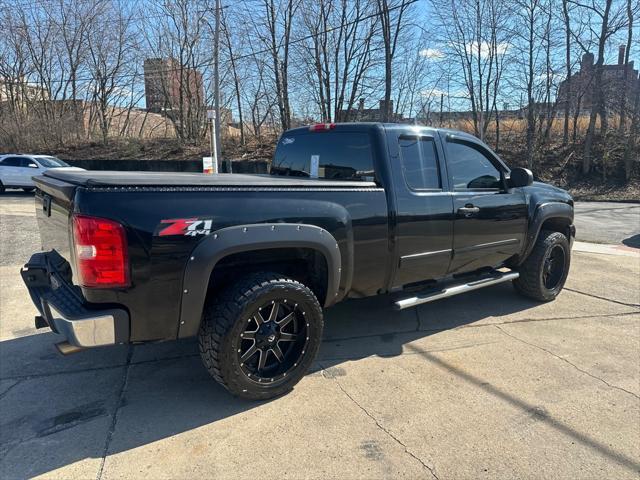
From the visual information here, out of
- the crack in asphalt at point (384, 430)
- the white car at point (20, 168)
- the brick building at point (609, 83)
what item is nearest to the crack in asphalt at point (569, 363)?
the crack in asphalt at point (384, 430)

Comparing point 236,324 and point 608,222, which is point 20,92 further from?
point 236,324

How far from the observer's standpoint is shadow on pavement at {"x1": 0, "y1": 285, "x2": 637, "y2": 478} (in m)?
2.63

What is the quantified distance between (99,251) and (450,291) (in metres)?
2.98

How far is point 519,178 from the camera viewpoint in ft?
15.2

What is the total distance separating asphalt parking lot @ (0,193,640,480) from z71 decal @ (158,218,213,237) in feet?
4.01

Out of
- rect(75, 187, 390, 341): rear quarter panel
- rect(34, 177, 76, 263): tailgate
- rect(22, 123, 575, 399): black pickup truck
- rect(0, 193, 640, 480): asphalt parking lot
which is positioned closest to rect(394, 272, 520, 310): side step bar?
rect(22, 123, 575, 399): black pickup truck

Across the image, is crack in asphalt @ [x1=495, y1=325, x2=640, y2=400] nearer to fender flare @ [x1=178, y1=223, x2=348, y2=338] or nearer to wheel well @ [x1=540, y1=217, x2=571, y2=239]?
wheel well @ [x1=540, y1=217, x2=571, y2=239]

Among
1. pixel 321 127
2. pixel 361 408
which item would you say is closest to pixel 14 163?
pixel 321 127

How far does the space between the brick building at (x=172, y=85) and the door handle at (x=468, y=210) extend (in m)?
28.4

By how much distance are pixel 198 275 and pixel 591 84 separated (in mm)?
25029

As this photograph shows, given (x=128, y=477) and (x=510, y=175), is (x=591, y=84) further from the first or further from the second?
(x=128, y=477)

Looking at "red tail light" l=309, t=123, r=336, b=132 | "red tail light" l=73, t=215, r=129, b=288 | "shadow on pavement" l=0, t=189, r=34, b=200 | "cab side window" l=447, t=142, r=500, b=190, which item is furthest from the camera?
"shadow on pavement" l=0, t=189, r=34, b=200

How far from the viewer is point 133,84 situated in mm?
30734

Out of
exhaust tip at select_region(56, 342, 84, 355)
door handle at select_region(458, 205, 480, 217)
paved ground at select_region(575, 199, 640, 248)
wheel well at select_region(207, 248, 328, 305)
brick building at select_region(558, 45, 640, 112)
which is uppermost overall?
brick building at select_region(558, 45, 640, 112)
